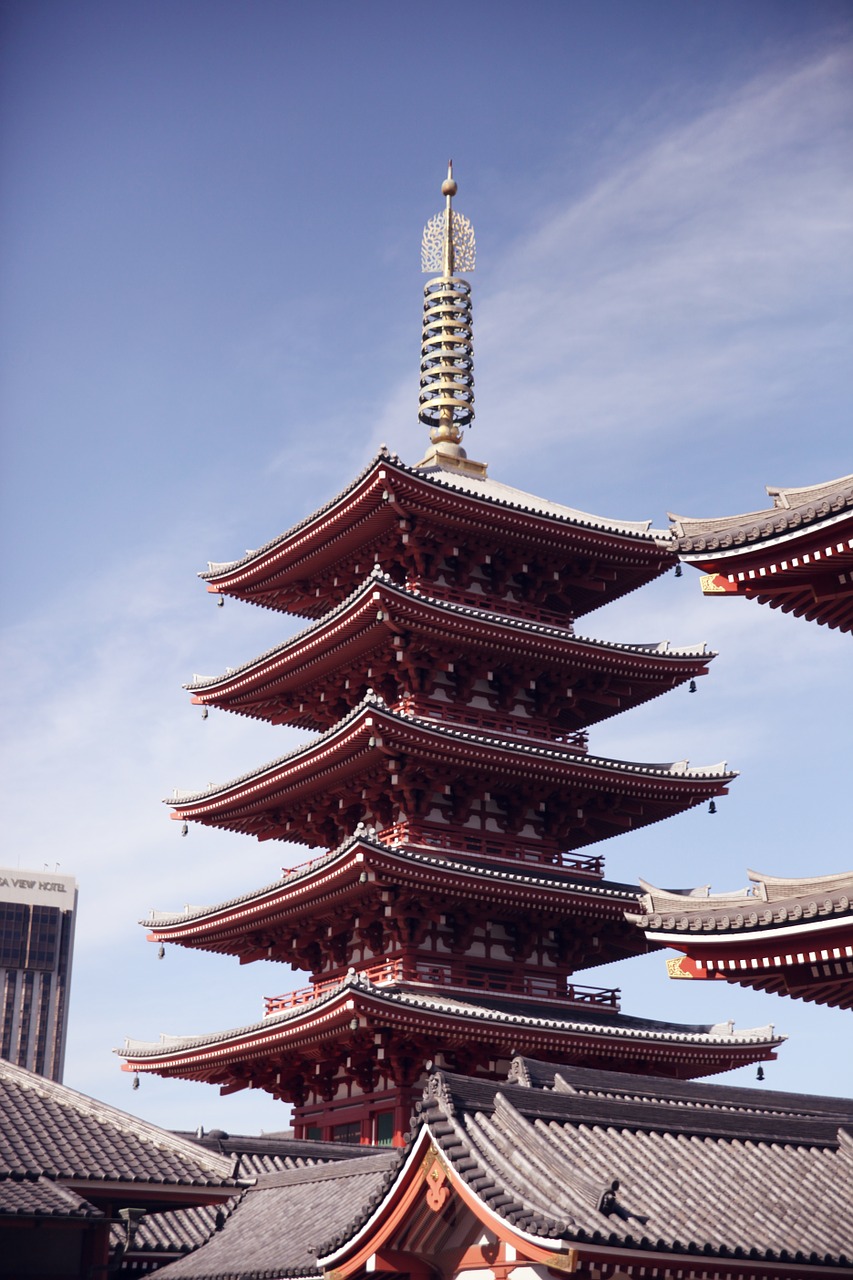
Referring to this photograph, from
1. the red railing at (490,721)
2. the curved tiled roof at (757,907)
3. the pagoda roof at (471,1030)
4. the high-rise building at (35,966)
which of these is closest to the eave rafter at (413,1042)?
the pagoda roof at (471,1030)

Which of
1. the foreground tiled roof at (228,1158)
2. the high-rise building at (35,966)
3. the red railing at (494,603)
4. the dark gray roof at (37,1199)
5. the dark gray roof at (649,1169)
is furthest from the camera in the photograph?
the high-rise building at (35,966)

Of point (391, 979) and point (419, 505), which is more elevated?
point (419, 505)

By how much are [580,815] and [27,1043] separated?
110m

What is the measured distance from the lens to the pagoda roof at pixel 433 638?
126 feet

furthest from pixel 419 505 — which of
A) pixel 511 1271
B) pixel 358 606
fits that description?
pixel 511 1271

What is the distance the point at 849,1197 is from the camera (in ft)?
67.1

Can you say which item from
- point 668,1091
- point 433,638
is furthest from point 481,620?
point 668,1091

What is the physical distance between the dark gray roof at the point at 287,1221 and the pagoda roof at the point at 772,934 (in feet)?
16.7

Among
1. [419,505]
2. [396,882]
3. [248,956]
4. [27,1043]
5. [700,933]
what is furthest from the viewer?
[27,1043]

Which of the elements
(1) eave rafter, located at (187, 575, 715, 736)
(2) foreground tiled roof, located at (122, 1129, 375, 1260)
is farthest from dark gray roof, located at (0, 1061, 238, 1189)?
(1) eave rafter, located at (187, 575, 715, 736)

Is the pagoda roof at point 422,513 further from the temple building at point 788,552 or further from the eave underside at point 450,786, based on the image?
the temple building at point 788,552

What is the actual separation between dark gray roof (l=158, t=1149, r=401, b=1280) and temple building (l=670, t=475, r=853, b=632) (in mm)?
8905

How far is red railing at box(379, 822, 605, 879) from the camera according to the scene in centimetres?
3874

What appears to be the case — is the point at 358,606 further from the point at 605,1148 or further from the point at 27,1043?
the point at 27,1043
